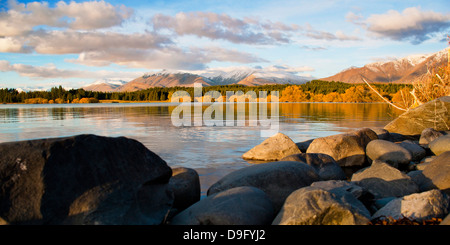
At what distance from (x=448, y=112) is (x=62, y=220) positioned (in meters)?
19.8

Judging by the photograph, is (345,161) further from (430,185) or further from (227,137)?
(227,137)

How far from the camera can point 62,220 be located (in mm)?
4938

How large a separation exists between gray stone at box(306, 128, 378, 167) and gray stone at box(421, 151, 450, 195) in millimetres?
3893

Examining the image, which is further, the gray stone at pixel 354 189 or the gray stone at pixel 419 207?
the gray stone at pixel 354 189

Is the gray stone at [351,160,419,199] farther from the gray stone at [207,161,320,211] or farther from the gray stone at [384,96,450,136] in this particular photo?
the gray stone at [384,96,450,136]

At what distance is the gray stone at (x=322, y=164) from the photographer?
31.7 feet

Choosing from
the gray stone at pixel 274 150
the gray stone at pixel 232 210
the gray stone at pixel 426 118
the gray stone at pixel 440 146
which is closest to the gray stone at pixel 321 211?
the gray stone at pixel 232 210

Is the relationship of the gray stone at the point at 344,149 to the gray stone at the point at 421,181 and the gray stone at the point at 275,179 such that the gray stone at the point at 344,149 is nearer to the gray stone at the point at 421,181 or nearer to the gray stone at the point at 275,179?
the gray stone at the point at 421,181

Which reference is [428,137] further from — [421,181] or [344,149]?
[421,181]

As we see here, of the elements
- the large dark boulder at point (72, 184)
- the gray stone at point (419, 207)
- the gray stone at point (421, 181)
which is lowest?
the gray stone at point (421, 181)

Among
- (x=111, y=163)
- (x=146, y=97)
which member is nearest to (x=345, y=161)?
(x=111, y=163)

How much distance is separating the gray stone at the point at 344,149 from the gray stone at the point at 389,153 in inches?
15.0

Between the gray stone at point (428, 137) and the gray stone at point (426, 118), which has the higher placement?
the gray stone at point (426, 118)

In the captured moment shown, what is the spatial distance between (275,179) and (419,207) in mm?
2794
